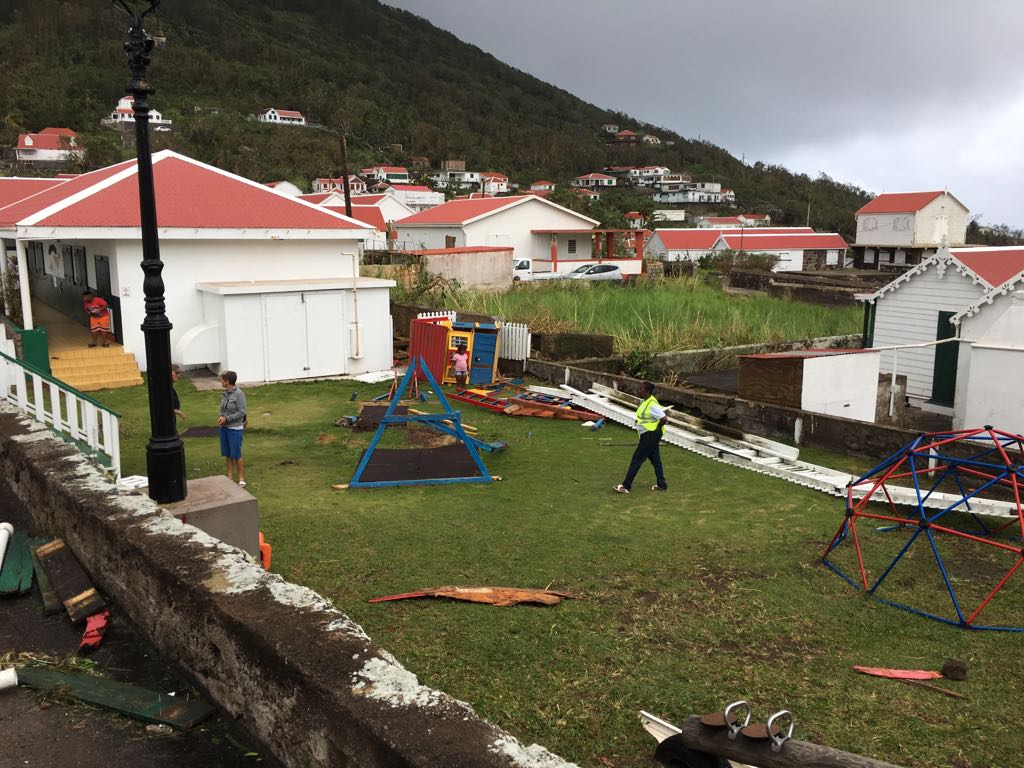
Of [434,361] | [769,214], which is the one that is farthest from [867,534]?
[769,214]

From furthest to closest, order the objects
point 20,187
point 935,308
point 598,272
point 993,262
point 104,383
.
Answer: point 598,272 → point 20,187 → point 935,308 → point 993,262 → point 104,383

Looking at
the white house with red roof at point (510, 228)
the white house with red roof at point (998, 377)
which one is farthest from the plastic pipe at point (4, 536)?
the white house with red roof at point (510, 228)

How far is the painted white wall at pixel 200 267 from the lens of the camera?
62.1 feet

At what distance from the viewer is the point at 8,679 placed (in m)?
4.30

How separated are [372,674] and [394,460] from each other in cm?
866

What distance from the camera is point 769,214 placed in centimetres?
12694

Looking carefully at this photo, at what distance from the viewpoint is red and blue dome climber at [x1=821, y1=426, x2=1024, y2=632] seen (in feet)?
23.9

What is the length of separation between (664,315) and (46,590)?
832 inches

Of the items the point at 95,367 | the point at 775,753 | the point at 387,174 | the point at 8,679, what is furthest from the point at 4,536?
the point at 387,174

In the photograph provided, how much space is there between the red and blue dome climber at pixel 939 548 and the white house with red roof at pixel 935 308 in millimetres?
9573

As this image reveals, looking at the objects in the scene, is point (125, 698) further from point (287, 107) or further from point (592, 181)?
Result: point (287, 107)

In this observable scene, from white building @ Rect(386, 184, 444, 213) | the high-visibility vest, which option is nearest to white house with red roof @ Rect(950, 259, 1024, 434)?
the high-visibility vest

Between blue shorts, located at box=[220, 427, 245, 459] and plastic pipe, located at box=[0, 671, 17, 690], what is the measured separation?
604 centimetres

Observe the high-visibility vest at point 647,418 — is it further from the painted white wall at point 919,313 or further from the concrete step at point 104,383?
the painted white wall at point 919,313
